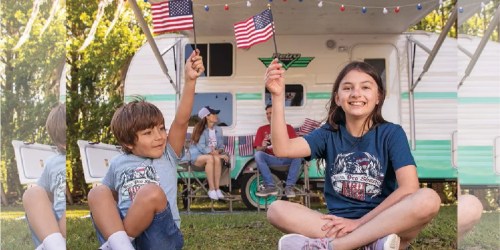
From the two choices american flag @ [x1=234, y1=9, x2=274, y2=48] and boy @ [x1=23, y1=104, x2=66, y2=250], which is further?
american flag @ [x1=234, y1=9, x2=274, y2=48]

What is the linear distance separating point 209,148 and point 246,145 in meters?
0.38

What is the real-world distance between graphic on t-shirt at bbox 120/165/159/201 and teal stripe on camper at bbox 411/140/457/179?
14.4ft

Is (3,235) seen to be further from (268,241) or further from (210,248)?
(268,241)

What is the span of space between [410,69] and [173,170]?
4.32 m

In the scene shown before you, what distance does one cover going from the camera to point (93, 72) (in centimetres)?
1026

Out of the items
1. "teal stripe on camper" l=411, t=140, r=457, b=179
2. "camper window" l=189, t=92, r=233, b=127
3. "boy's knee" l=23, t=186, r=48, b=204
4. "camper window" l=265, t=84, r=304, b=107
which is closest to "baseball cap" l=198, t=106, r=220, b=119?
"camper window" l=189, t=92, r=233, b=127

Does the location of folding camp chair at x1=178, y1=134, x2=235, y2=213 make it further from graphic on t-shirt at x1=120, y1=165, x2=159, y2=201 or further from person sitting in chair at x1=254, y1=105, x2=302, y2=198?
graphic on t-shirt at x1=120, y1=165, x2=159, y2=201

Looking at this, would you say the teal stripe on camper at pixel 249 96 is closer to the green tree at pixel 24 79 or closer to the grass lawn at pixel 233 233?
the grass lawn at pixel 233 233

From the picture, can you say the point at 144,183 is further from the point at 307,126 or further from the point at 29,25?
the point at 307,126

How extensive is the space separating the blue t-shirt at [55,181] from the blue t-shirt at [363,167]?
96 centimetres

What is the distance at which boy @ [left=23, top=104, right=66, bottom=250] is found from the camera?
2.45m

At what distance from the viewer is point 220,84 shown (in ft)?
22.7

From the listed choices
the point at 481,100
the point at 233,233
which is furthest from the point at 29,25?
the point at 233,233

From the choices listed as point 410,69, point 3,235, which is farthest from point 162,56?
point 3,235
